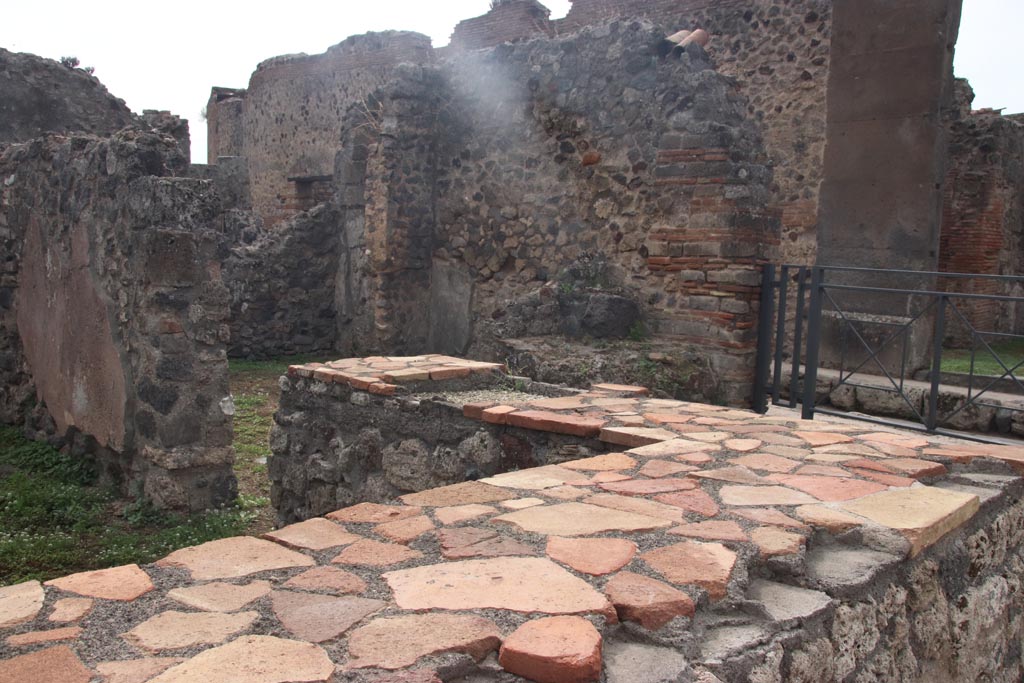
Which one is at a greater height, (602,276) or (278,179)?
(278,179)

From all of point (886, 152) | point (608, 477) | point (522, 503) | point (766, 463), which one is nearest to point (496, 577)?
point (522, 503)

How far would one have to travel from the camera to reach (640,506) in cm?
264

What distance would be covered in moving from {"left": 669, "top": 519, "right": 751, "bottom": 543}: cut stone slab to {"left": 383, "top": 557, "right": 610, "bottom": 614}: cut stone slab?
443 mm

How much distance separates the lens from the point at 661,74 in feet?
23.8

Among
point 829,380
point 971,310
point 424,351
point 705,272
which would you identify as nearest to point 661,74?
A: point 705,272

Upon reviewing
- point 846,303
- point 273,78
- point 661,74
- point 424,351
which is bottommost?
point 424,351

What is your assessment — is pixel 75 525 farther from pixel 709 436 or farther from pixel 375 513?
pixel 709 436

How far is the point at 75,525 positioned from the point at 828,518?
4.18m

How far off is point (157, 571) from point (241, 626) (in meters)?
0.43

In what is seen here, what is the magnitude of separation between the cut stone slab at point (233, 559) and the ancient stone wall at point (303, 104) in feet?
58.9

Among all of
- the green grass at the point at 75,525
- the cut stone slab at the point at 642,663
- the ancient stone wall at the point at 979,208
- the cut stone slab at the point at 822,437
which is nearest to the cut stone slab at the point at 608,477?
the cut stone slab at the point at 822,437

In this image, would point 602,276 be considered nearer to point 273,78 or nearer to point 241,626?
point 241,626

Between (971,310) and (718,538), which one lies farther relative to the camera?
(971,310)

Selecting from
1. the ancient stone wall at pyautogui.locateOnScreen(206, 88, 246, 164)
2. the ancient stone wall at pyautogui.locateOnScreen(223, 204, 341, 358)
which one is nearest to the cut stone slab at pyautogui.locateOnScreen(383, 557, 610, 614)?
the ancient stone wall at pyautogui.locateOnScreen(223, 204, 341, 358)
